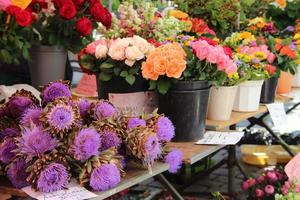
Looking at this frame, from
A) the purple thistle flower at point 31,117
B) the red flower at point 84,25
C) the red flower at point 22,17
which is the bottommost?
the purple thistle flower at point 31,117

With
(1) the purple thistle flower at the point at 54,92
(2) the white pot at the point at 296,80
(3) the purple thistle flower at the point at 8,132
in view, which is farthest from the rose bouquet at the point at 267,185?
(3) the purple thistle flower at the point at 8,132

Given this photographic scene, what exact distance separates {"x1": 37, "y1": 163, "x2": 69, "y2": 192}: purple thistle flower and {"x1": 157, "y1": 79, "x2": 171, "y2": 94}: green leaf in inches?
28.0

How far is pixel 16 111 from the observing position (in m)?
1.42

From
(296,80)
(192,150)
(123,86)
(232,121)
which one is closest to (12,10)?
(123,86)

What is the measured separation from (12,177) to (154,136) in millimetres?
383

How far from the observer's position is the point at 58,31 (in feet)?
7.48

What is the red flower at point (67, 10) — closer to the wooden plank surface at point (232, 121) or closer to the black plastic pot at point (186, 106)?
the black plastic pot at point (186, 106)

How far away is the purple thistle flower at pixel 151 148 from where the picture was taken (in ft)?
4.40

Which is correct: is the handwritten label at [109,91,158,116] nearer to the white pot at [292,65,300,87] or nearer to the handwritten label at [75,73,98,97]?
the handwritten label at [75,73,98,97]

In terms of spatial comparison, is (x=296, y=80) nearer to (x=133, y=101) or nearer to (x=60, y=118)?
(x=133, y=101)

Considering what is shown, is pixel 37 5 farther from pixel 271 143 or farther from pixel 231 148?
pixel 271 143

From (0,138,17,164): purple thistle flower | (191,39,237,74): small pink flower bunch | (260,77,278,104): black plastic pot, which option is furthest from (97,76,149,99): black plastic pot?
(260,77,278,104): black plastic pot

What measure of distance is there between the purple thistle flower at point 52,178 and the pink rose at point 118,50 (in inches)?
27.6

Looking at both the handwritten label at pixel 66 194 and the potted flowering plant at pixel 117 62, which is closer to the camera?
the handwritten label at pixel 66 194
